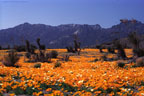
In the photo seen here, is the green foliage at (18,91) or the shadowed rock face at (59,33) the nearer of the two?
the green foliage at (18,91)

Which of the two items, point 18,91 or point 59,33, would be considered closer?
point 18,91

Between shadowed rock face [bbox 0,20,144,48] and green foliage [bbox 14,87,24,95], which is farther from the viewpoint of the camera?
shadowed rock face [bbox 0,20,144,48]

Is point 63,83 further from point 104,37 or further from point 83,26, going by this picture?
point 83,26

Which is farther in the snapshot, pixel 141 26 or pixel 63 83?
pixel 141 26

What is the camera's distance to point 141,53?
21.1 meters

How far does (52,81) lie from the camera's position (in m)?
7.02

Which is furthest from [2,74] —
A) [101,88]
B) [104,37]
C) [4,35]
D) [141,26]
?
[141,26]

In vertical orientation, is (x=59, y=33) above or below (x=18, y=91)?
above

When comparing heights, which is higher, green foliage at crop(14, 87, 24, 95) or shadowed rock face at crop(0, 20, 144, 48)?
shadowed rock face at crop(0, 20, 144, 48)

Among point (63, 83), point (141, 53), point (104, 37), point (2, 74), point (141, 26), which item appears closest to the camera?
point (63, 83)

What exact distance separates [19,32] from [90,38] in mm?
55834

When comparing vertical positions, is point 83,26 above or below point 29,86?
above

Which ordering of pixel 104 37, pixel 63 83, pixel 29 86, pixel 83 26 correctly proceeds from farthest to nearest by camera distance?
1. pixel 83 26
2. pixel 104 37
3. pixel 63 83
4. pixel 29 86

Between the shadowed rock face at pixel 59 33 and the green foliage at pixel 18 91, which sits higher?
the shadowed rock face at pixel 59 33
